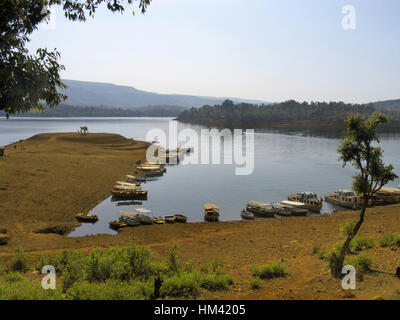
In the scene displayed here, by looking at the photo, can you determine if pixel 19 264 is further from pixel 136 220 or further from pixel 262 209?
pixel 262 209

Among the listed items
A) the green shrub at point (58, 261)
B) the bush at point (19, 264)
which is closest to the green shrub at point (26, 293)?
the green shrub at point (58, 261)

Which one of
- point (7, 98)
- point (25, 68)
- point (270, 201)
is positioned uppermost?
point (25, 68)

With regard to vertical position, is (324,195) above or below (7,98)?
below

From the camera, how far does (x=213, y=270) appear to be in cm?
1477

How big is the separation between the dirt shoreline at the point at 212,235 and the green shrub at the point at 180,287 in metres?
0.47

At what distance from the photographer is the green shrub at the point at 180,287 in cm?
1091

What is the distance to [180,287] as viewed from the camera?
1124 centimetres

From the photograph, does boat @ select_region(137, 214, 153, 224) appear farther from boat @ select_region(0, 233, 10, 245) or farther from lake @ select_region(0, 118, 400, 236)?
boat @ select_region(0, 233, 10, 245)

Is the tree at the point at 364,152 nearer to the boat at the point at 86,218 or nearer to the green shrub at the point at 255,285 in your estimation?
the green shrub at the point at 255,285

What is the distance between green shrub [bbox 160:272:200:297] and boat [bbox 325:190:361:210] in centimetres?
2982
